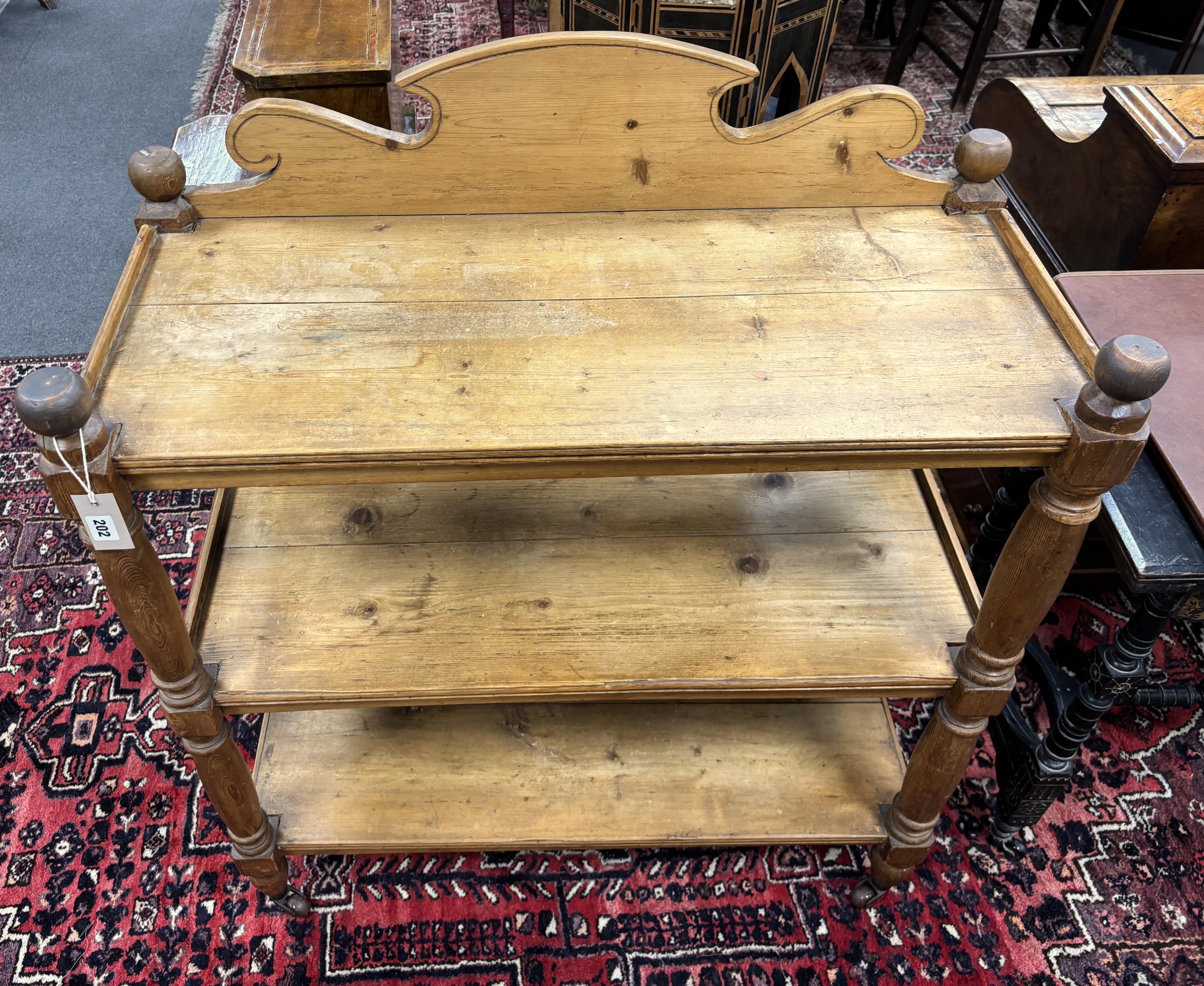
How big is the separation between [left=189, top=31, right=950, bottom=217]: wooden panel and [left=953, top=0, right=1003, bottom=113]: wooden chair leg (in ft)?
9.24

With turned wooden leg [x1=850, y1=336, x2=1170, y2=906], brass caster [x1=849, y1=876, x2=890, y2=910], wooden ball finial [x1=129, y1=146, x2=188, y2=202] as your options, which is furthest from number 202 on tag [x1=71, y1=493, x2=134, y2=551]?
brass caster [x1=849, y1=876, x2=890, y2=910]

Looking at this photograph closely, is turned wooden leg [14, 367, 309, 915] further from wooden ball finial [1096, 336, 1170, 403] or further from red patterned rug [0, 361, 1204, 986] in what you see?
wooden ball finial [1096, 336, 1170, 403]

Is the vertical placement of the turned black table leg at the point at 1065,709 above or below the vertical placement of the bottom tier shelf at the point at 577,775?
above

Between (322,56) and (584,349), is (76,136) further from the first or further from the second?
(584,349)

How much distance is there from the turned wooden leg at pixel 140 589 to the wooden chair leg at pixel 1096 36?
13.9 ft

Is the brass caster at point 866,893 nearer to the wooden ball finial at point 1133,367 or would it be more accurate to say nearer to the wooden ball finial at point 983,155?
the wooden ball finial at point 1133,367

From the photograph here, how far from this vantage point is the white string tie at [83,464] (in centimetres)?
109

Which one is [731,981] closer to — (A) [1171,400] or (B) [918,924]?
(B) [918,924]

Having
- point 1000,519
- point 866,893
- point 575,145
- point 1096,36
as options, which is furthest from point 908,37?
point 866,893

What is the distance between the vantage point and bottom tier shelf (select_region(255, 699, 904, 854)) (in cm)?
175

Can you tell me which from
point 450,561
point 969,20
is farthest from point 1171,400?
point 969,20

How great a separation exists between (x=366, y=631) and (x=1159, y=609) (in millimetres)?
1383

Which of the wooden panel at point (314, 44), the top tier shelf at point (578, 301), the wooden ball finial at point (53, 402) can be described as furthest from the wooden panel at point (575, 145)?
the wooden panel at point (314, 44)

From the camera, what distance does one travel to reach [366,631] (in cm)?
154
